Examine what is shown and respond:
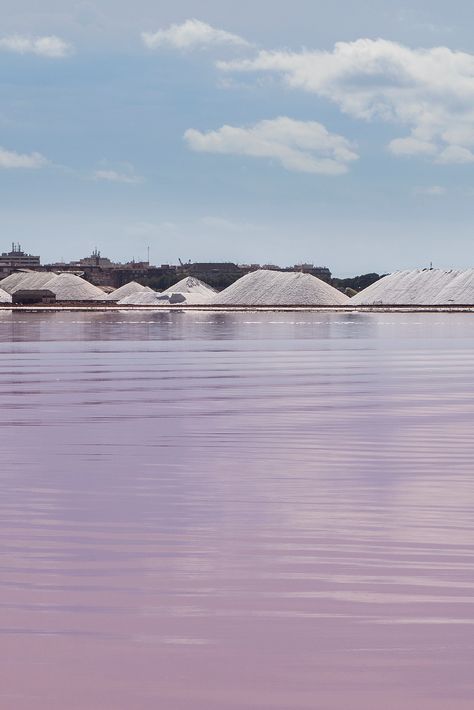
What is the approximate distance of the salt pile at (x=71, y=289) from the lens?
189m

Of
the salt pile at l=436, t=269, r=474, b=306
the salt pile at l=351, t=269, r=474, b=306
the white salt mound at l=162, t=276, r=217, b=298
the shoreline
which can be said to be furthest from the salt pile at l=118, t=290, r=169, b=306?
the salt pile at l=436, t=269, r=474, b=306

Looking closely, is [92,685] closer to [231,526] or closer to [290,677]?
[290,677]

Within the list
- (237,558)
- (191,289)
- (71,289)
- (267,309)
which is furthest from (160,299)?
(237,558)

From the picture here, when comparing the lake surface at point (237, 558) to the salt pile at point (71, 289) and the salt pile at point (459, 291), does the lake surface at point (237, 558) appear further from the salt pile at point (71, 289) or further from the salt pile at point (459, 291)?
the salt pile at point (71, 289)

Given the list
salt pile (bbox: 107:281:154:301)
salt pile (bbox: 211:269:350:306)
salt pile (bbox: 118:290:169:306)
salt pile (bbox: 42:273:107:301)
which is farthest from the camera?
salt pile (bbox: 42:273:107:301)

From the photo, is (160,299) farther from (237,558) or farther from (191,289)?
(237,558)

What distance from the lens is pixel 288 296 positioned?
15188cm

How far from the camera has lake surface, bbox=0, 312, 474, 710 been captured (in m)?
6.26

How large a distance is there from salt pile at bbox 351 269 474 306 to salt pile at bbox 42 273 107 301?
51384 mm

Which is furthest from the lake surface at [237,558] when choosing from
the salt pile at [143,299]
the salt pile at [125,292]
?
the salt pile at [125,292]

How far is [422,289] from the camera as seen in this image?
474ft

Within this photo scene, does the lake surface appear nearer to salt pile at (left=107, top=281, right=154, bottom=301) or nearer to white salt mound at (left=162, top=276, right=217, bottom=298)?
white salt mound at (left=162, top=276, right=217, bottom=298)

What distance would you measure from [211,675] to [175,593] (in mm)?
1657

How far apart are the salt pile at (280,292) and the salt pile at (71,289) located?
33.1m
